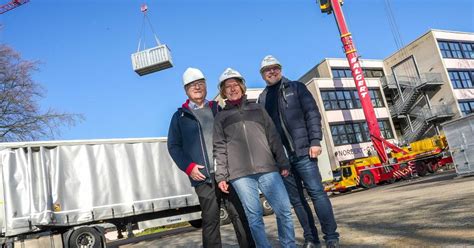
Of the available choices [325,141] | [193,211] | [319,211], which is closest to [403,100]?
[325,141]

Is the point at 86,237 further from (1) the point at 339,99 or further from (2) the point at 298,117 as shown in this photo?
(1) the point at 339,99

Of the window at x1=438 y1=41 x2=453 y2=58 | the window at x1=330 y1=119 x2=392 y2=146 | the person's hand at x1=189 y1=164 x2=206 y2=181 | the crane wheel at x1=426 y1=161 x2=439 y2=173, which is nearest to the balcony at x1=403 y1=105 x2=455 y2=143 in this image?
the window at x1=330 y1=119 x2=392 y2=146

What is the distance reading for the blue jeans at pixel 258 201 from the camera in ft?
11.9

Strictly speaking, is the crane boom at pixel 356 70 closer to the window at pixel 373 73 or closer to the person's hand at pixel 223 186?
the window at pixel 373 73

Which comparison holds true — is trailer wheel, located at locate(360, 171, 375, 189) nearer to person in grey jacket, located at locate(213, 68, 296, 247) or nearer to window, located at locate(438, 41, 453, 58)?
person in grey jacket, located at locate(213, 68, 296, 247)

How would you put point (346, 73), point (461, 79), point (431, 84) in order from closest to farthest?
point (431, 84) → point (461, 79) → point (346, 73)

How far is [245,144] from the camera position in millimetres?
3711

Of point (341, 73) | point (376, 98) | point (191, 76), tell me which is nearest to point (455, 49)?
point (376, 98)

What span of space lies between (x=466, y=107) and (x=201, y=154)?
4466cm

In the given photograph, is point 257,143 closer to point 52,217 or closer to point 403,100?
point 52,217

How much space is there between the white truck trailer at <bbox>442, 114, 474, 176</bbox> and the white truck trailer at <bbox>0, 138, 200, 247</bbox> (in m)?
8.65

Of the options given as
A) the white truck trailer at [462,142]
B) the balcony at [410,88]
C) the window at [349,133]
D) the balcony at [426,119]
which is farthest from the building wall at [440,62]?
the white truck trailer at [462,142]

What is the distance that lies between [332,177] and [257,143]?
67.4 feet

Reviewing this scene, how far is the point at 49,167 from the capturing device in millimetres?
9758
